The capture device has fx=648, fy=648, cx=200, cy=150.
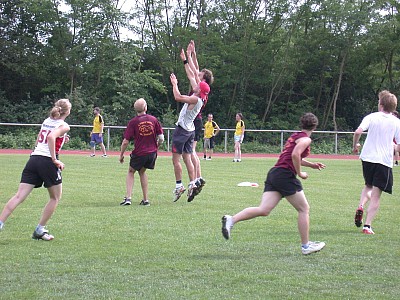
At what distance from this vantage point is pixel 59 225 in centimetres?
934

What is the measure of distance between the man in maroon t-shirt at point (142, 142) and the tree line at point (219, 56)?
27.7 meters

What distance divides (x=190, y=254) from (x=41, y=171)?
84.8 inches

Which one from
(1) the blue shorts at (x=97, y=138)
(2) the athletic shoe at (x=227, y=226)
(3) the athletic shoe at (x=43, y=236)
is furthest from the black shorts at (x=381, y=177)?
(1) the blue shorts at (x=97, y=138)

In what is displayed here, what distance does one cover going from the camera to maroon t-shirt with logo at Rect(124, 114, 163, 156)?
473 inches

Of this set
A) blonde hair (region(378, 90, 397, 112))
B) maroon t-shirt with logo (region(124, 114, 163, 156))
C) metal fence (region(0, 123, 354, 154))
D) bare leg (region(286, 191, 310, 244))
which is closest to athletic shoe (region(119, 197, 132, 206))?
maroon t-shirt with logo (region(124, 114, 163, 156))

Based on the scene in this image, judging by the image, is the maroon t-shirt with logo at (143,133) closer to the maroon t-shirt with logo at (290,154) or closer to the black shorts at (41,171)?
the black shorts at (41,171)

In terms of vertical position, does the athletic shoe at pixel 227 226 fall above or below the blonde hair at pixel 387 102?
below

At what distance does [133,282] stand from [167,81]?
1558 inches

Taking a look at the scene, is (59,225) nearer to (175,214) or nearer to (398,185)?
(175,214)

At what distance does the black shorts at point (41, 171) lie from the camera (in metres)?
7.97

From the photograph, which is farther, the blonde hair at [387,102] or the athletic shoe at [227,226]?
the blonde hair at [387,102]

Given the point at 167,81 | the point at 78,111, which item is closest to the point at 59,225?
the point at 78,111

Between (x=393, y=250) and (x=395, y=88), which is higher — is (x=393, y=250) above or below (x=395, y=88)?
below

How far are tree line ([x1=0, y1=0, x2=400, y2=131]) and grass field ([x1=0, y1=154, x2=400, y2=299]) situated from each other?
95.3ft
